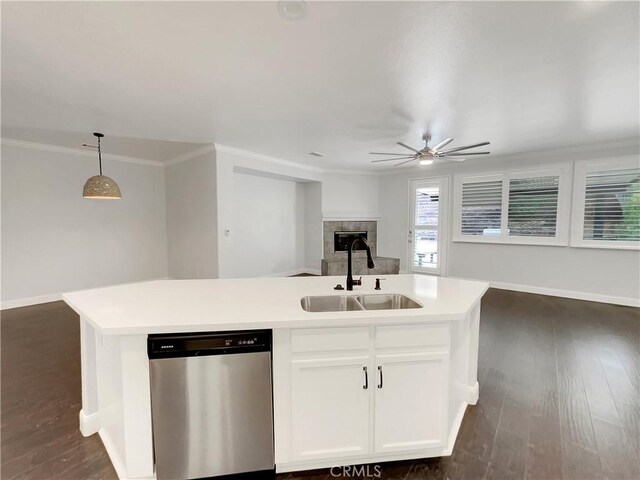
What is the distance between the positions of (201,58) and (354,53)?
45.3 inches

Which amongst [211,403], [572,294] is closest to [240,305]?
[211,403]

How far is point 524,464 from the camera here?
5.26ft

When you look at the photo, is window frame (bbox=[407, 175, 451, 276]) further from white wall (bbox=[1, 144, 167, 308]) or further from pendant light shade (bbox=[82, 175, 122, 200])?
pendant light shade (bbox=[82, 175, 122, 200])

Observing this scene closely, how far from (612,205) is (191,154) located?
7016mm

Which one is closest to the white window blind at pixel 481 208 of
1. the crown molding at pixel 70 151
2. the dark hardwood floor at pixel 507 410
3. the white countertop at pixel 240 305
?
the dark hardwood floor at pixel 507 410

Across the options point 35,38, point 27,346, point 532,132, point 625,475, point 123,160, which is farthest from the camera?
point 123,160

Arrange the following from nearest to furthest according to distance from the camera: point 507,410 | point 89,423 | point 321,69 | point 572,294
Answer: point 89,423 → point 507,410 → point 321,69 → point 572,294

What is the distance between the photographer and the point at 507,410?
2066mm

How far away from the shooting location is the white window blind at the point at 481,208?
5.69m

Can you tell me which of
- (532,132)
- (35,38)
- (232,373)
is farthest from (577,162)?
(35,38)

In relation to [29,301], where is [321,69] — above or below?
above

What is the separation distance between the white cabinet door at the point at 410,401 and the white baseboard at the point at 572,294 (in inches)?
196

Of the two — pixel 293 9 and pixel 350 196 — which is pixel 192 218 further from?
pixel 293 9

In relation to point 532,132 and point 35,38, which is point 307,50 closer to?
point 35,38
